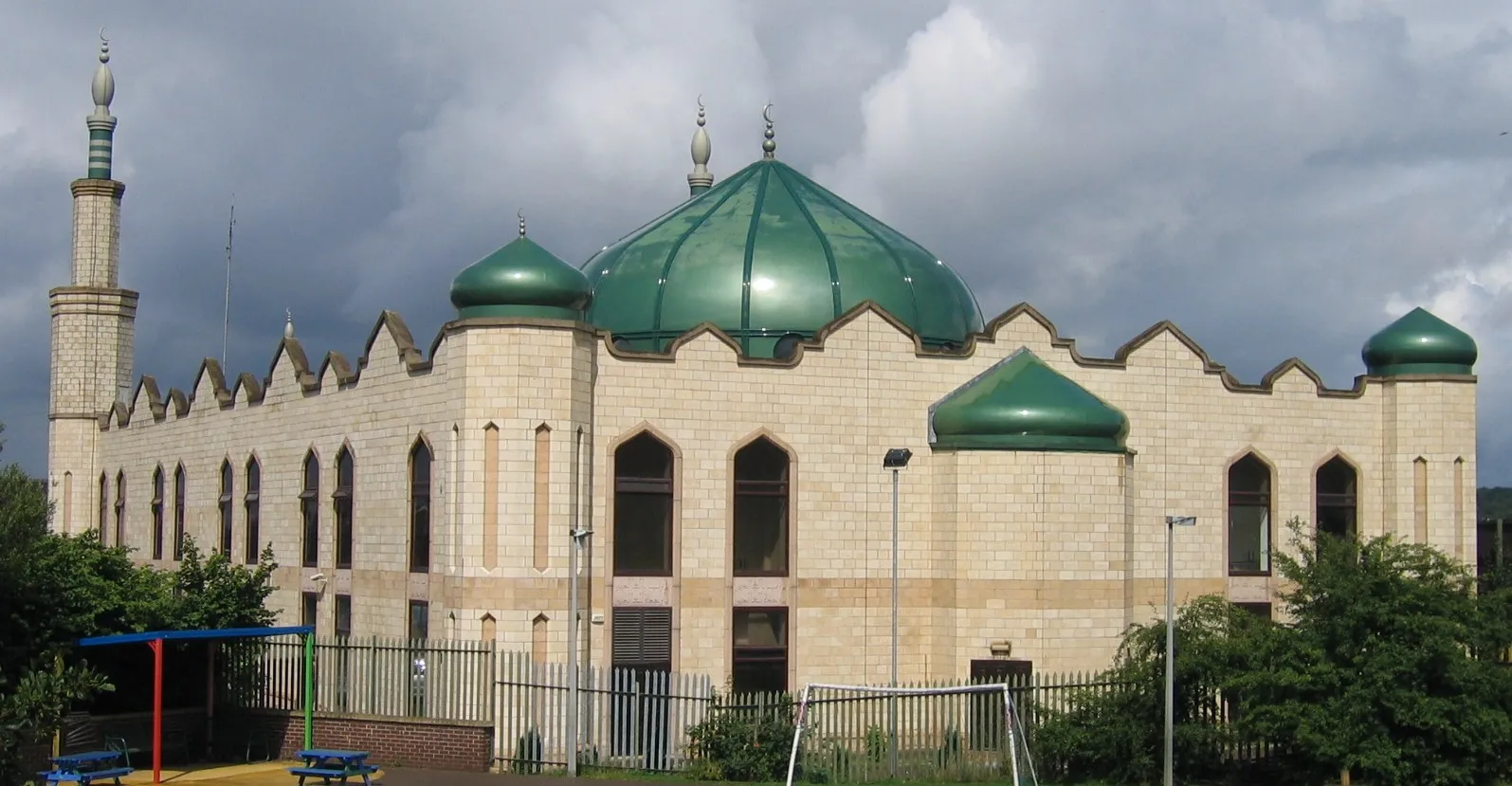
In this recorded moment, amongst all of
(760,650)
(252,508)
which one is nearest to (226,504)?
(252,508)

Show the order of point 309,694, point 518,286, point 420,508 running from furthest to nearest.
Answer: point 420,508 < point 518,286 < point 309,694

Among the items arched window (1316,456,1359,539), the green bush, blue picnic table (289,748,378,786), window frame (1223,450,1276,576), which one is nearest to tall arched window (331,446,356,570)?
the green bush

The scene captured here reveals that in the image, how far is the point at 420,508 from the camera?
1238 inches

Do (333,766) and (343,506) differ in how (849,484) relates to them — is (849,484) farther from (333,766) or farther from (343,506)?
(333,766)

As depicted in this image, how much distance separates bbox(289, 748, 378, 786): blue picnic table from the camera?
2294 centimetres

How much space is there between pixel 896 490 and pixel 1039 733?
18.0ft

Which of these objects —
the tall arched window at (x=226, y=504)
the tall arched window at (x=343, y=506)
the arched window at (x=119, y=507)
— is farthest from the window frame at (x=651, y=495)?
the arched window at (x=119, y=507)

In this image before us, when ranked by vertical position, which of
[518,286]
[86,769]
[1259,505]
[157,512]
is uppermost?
[518,286]

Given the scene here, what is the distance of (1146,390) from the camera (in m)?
33.6

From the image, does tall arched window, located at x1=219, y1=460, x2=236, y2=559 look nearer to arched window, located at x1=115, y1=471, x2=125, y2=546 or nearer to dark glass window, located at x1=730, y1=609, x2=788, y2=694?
arched window, located at x1=115, y1=471, x2=125, y2=546

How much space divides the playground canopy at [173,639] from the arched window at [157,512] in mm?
19052

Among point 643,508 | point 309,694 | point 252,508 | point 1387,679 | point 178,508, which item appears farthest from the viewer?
point 178,508

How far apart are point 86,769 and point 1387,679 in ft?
56.5

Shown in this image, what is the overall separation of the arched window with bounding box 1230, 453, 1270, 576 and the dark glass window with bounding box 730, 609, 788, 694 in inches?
357
